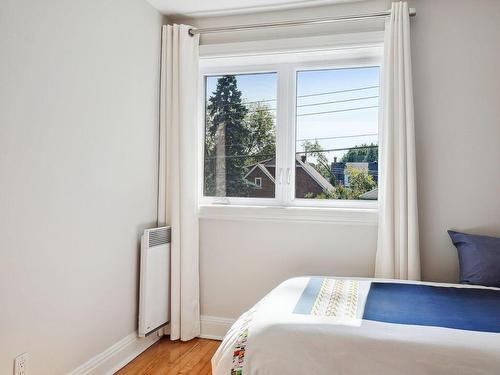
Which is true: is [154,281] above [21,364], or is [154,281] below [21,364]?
above

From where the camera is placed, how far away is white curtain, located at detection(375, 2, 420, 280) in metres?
2.65

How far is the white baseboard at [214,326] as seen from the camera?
3.16 m

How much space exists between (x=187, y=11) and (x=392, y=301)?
2.43 metres

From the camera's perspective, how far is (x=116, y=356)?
104 inches

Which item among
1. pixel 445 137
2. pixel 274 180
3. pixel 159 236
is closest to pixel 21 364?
pixel 159 236

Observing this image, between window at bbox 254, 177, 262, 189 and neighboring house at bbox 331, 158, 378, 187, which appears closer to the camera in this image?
neighboring house at bbox 331, 158, 378, 187

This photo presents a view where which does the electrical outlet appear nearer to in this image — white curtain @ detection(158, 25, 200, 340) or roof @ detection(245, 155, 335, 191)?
white curtain @ detection(158, 25, 200, 340)

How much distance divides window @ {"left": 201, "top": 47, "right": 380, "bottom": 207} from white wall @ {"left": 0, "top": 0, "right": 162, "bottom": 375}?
0.56 metres

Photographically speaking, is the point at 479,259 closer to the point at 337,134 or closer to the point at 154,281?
the point at 337,134

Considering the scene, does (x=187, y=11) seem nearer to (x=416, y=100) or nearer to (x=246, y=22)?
(x=246, y=22)

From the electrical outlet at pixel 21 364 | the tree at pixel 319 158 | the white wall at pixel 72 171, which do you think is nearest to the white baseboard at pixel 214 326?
the white wall at pixel 72 171

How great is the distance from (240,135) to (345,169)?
852mm

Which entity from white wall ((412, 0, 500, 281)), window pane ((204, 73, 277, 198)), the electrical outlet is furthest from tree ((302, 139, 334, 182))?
the electrical outlet

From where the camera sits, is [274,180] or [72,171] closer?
[72,171]
